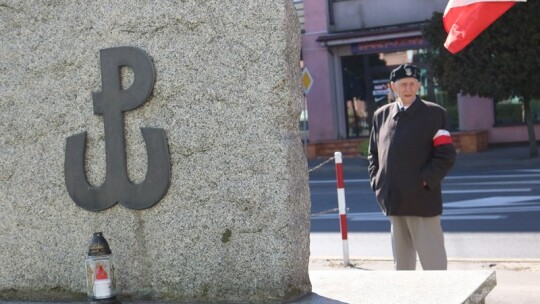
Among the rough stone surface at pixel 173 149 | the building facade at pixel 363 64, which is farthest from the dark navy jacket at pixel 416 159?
the building facade at pixel 363 64

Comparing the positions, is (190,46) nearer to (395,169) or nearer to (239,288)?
(239,288)

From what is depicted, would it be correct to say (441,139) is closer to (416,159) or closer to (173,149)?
(416,159)

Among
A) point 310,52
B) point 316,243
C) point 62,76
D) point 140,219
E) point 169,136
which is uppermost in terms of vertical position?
point 310,52

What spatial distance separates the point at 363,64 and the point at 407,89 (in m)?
23.3

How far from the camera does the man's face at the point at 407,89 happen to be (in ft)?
23.2

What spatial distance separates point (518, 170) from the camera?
72.4ft

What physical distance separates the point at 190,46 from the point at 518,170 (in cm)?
1752

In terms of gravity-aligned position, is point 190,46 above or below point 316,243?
above

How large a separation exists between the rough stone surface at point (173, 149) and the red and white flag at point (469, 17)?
237cm

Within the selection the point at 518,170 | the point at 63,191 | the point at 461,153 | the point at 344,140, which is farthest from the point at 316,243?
the point at 344,140

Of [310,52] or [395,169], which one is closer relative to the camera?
[395,169]

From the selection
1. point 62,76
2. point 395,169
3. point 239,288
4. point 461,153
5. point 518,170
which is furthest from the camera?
point 461,153

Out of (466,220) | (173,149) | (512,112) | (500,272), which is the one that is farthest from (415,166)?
(512,112)

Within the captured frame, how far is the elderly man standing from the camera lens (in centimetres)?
697
